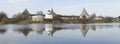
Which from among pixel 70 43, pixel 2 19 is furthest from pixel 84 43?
pixel 2 19

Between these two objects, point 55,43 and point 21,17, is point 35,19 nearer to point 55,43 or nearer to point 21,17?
point 21,17

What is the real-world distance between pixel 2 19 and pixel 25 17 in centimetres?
1636

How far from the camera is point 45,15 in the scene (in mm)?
108250

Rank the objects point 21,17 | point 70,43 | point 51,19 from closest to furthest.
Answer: point 70,43 → point 21,17 → point 51,19

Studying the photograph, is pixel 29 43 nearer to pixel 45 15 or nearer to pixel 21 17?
pixel 21 17

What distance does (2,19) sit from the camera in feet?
265

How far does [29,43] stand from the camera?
54.8 ft

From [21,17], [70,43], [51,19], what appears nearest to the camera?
[70,43]

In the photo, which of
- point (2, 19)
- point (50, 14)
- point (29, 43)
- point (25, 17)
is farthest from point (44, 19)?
point (29, 43)

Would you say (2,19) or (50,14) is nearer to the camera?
(2,19)

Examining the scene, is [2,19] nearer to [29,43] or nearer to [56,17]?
[56,17]

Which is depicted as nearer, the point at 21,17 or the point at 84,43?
the point at 84,43

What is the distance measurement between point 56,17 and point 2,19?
3114 cm

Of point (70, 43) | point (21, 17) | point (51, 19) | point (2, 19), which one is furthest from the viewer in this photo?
point (51, 19)
